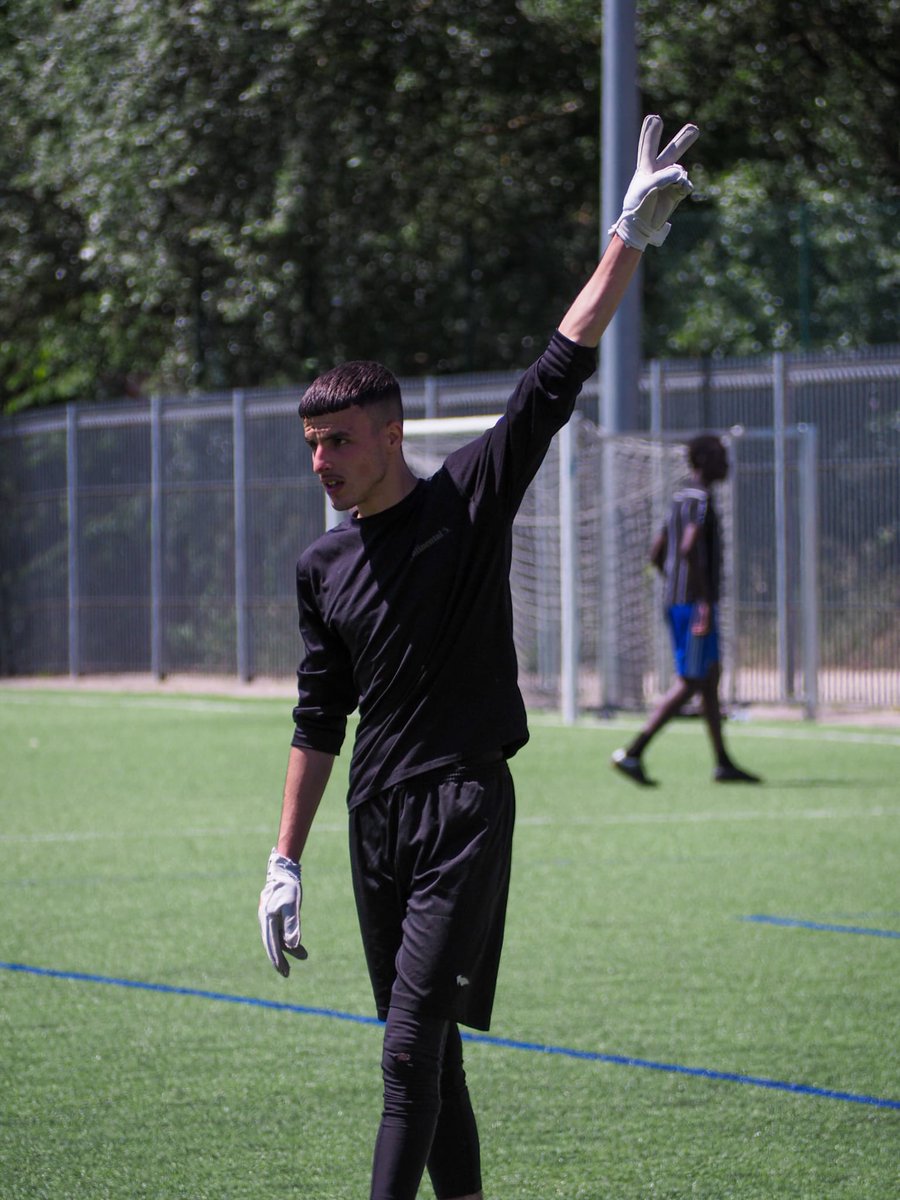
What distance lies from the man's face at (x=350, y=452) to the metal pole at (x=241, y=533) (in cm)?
2027

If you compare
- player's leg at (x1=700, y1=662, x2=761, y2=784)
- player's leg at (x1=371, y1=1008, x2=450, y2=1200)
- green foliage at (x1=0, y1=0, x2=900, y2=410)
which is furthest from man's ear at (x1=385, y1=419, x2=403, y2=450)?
green foliage at (x1=0, y1=0, x2=900, y2=410)

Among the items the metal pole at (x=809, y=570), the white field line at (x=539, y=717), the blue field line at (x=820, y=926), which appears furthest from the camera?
the metal pole at (x=809, y=570)

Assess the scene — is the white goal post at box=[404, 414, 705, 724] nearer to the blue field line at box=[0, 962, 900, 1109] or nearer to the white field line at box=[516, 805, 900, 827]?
the white field line at box=[516, 805, 900, 827]

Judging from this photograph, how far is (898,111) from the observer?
25812 millimetres

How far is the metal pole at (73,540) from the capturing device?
2634 cm

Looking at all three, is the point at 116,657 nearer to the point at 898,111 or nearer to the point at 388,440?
the point at 898,111

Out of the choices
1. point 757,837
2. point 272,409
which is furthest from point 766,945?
point 272,409

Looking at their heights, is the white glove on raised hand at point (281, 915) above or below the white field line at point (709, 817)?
above

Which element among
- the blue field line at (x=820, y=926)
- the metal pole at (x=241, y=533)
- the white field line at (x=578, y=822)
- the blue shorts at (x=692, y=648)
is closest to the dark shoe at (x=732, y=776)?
the blue shorts at (x=692, y=648)

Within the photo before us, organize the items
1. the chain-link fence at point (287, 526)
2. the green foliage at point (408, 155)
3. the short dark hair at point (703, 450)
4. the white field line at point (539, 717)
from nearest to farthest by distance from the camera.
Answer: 1. the short dark hair at point (703, 450)
2. the white field line at point (539, 717)
3. the chain-link fence at point (287, 526)
4. the green foliage at point (408, 155)

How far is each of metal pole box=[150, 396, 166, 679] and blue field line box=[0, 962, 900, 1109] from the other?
17.9m

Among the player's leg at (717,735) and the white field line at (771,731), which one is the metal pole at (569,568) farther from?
the player's leg at (717,735)

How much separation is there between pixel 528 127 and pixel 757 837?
18.2 meters

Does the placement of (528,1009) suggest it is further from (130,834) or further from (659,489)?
(659,489)
